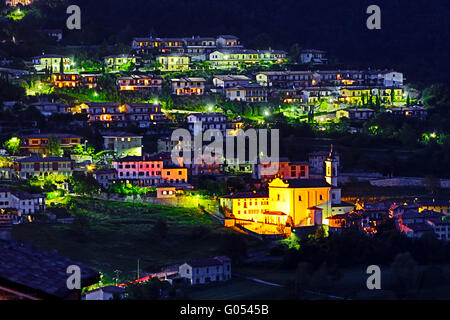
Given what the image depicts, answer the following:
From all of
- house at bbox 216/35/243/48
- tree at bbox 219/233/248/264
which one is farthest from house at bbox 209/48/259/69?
tree at bbox 219/233/248/264

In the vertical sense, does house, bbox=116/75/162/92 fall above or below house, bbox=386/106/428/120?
above

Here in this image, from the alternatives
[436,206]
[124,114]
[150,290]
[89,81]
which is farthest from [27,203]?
[89,81]

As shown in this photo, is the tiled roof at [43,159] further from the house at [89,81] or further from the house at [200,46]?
the house at [200,46]

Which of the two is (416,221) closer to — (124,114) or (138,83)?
(124,114)

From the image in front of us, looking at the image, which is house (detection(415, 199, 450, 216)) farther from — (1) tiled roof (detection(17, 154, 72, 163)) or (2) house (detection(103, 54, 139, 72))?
(2) house (detection(103, 54, 139, 72))

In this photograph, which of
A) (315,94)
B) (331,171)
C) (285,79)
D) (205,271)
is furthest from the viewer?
(285,79)

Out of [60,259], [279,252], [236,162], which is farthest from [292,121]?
[60,259]

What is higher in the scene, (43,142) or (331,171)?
(43,142)
